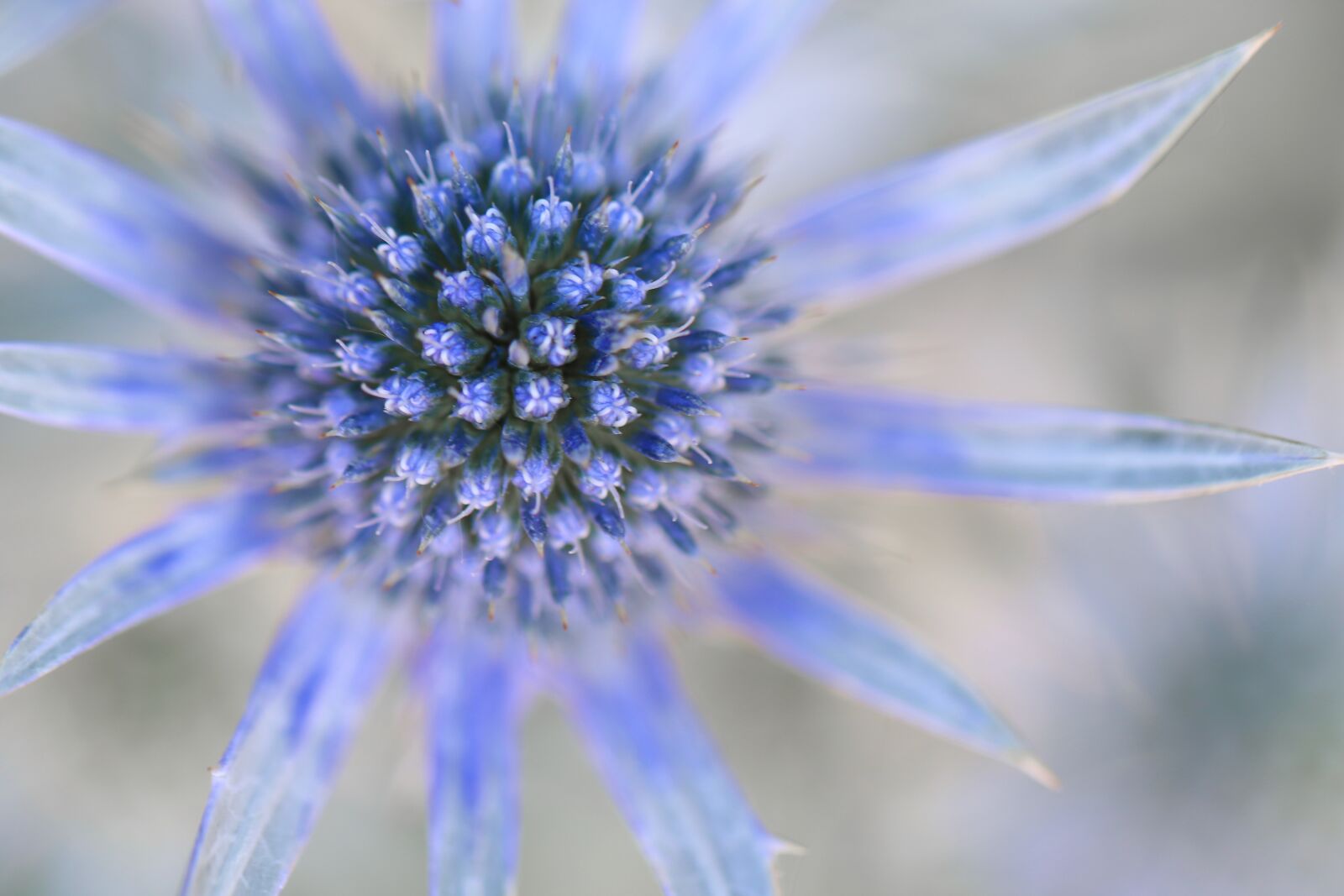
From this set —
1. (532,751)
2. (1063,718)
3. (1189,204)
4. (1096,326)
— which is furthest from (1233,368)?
(532,751)

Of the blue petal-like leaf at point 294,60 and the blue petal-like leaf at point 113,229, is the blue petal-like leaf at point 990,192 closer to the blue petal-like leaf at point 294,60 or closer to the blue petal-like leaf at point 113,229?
the blue petal-like leaf at point 294,60

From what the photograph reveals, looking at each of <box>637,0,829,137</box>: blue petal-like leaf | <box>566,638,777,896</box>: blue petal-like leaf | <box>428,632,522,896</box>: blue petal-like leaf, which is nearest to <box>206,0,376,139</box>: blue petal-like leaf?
<box>637,0,829,137</box>: blue petal-like leaf

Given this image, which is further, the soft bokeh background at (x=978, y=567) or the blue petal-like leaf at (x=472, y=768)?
the soft bokeh background at (x=978, y=567)

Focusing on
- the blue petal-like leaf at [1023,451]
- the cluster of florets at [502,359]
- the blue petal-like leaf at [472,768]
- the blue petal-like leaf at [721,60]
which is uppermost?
the blue petal-like leaf at [721,60]

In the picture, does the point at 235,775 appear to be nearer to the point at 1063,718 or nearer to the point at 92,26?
the point at 92,26

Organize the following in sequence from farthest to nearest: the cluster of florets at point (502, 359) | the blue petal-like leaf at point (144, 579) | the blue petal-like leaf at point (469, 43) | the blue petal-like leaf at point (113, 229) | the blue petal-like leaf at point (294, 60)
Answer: the blue petal-like leaf at point (469, 43), the blue petal-like leaf at point (294, 60), the cluster of florets at point (502, 359), the blue petal-like leaf at point (113, 229), the blue petal-like leaf at point (144, 579)

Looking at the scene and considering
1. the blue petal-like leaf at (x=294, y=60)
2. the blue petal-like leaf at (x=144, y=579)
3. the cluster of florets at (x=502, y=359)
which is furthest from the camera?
the blue petal-like leaf at (x=294, y=60)

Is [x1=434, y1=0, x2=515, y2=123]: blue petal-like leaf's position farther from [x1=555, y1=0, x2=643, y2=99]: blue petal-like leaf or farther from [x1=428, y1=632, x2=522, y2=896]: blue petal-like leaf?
[x1=428, y1=632, x2=522, y2=896]: blue petal-like leaf

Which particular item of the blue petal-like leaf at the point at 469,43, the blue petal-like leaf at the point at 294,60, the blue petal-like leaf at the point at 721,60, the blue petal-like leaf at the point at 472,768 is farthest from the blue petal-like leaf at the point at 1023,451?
the blue petal-like leaf at the point at 294,60
